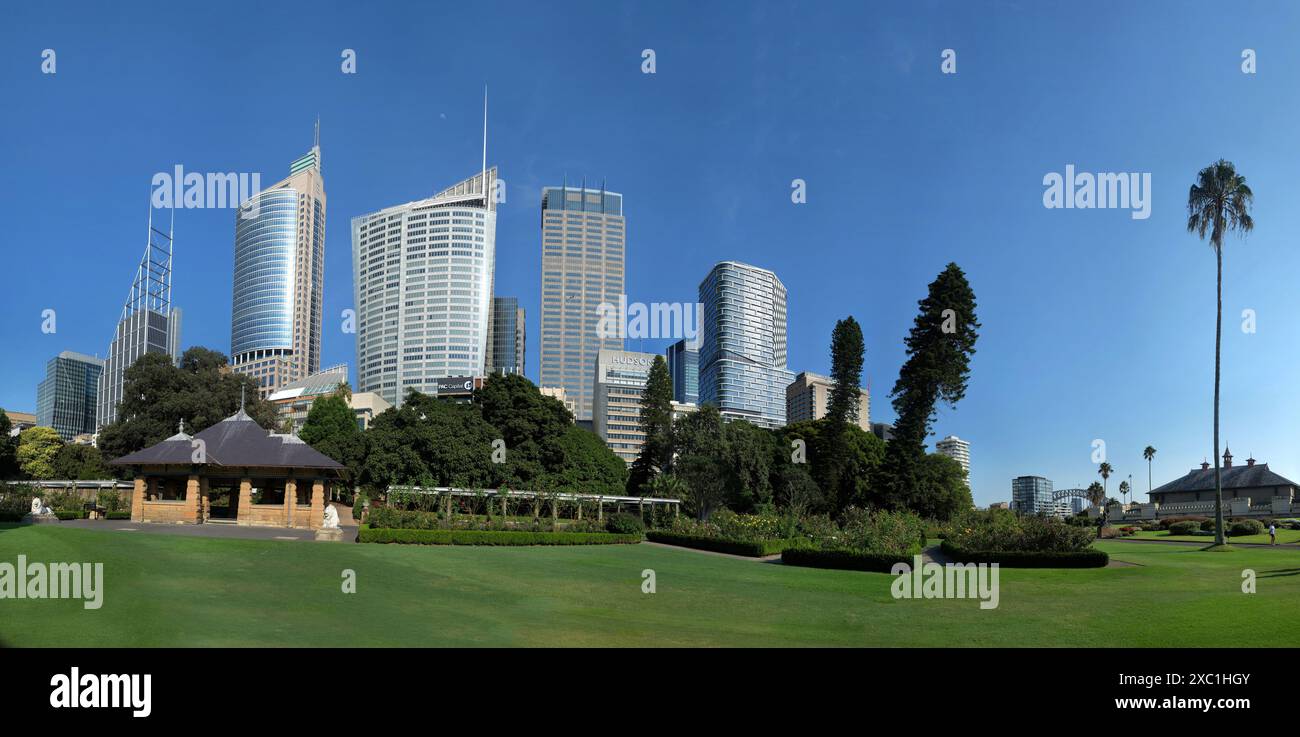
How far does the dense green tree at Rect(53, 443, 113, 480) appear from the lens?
58.5 meters

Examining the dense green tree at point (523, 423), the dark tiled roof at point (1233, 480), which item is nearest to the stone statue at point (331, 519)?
the dense green tree at point (523, 423)

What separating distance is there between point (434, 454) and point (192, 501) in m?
16.4

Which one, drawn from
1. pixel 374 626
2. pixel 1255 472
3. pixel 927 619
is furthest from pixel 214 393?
pixel 1255 472

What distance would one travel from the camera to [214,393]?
57219 millimetres

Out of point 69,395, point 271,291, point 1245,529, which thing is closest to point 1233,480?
point 1245,529

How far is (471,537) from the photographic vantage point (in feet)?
107

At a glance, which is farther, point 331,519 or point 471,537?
point 471,537

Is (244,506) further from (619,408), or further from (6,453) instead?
(619,408)

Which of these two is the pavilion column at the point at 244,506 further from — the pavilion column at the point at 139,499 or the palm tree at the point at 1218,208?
the palm tree at the point at 1218,208

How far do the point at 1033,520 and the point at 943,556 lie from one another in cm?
394

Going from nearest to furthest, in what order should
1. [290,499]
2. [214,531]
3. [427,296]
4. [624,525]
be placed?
1. [214,531]
2. [290,499]
3. [624,525]
4. [427,296]

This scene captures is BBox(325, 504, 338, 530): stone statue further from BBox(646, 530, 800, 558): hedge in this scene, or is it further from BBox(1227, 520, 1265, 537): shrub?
BBox(1227, 520, 1265, 537): shrub

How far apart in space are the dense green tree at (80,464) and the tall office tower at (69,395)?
134842 millimetres

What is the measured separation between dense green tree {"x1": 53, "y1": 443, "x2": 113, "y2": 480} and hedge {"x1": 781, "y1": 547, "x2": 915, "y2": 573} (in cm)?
5310
